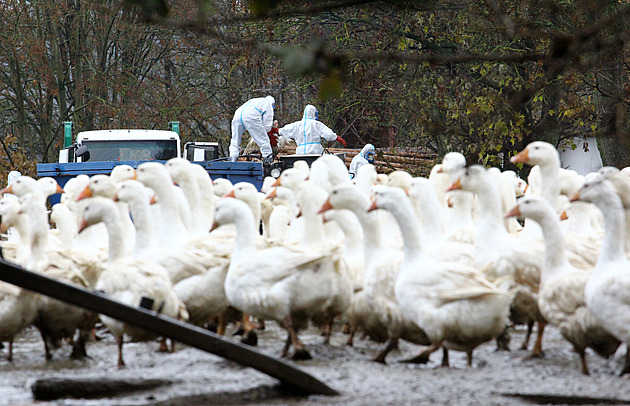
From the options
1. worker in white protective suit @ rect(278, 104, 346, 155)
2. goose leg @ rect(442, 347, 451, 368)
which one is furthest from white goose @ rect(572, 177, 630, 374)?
worker in white protective suit @ rect(278, 104, 346, 155)

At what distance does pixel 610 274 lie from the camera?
231 inches

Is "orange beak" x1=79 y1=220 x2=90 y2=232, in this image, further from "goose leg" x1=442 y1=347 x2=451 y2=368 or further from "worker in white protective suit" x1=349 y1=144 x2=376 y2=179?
"worker in white protective suit" x1=349 y1=144 x2=376 y2=179

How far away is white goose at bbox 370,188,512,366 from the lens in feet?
20.6

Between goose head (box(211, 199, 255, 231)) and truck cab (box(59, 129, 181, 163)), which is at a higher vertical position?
truck cab (box(59, 129, 181, 163))

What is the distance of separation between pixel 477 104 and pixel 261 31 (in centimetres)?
441

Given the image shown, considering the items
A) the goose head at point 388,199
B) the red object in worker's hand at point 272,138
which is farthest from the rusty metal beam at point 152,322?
the red object in worker's hand at point 272,138

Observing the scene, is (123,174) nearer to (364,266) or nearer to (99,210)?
(99,210)

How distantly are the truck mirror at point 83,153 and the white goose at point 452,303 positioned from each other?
9.64 metres

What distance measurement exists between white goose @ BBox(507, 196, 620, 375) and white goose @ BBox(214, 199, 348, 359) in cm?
158

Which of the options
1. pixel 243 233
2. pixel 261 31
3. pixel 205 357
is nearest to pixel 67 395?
pixel 205 357

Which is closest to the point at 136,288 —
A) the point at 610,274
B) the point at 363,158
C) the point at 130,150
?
the point at 610,274

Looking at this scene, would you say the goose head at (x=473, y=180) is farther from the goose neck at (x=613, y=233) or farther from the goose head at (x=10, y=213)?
the goose head at (x=10, y=213)

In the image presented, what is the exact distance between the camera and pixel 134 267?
6.96 m

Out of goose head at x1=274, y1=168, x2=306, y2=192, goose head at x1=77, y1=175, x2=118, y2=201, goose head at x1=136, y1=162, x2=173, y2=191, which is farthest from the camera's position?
goose head at x1=274, y1=168, x2=306, y2=192
